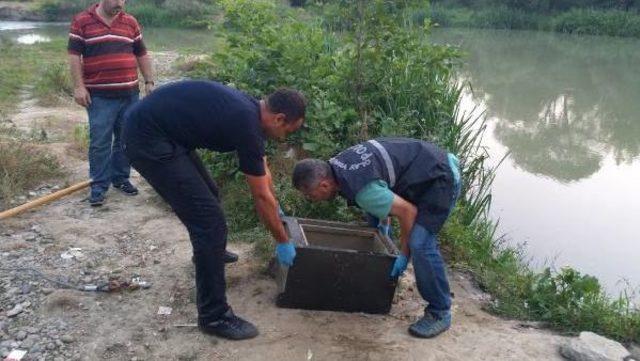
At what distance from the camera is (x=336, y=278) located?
3486mm

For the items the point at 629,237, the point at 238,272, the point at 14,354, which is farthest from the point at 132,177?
the point at 629,237

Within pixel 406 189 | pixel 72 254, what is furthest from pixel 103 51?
pixel 406 189

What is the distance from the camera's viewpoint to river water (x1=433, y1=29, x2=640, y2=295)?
5883mm

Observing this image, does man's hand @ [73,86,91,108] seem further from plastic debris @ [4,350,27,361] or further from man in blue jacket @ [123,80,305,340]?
plastic debris @ [4,350,27,361]

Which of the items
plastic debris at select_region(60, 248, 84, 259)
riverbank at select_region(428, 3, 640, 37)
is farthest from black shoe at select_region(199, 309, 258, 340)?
riverbank at select_region(428, 3, 640, 37)

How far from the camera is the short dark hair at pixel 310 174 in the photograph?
3174 millimetres

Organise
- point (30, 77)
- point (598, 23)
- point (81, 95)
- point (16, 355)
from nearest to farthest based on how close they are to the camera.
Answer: point (16, 355), point (81, 95), point (30, 77), point (598, 23)

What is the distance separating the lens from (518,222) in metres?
6.41

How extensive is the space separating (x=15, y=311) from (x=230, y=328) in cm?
125

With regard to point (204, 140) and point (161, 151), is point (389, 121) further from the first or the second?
point (161, 151)

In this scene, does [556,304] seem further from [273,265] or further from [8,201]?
[8,201]

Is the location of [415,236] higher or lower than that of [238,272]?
higher

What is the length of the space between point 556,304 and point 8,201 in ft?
14.0

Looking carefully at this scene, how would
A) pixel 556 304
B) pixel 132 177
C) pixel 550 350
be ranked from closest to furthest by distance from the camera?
1. pixel 550 350
2. pixel 556 304
3. pixel 132 177
